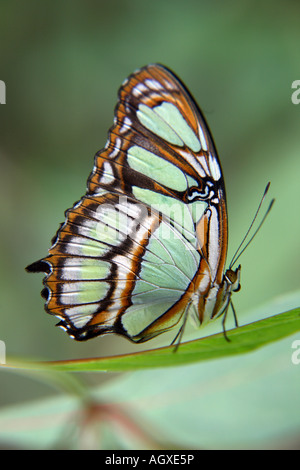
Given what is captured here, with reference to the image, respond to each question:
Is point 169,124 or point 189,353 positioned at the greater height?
point 169,124

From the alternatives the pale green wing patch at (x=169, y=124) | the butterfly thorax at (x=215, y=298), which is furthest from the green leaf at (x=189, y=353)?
the pale green wing patch at (x=169, y=124)

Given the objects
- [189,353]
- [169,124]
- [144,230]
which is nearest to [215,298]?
[144,230]

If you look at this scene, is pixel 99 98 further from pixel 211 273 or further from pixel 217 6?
pixel 211 273

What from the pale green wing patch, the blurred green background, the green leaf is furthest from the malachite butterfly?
the blurred green background

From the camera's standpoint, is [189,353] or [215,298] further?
[215,298]

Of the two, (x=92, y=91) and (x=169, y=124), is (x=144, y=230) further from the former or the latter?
(x=92, y=91)

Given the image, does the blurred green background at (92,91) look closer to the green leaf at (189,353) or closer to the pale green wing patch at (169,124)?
the pale green wing patch at (169,124)

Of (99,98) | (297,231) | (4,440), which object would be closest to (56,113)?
(99,98)
